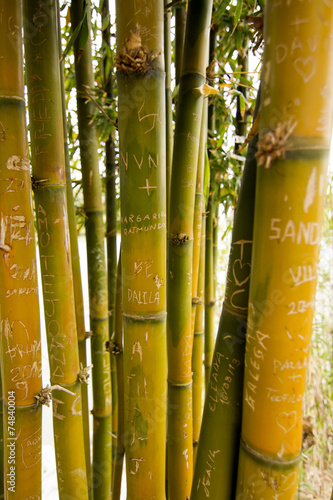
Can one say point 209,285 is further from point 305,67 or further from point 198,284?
point 305,67

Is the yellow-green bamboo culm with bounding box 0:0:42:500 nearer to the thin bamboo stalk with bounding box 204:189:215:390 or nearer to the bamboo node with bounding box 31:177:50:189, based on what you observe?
the bamboo node with bounding box 31:177:50:189

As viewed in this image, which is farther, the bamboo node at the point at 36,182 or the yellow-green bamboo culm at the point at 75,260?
the yellow-green bamboo culm at the point at 75,260

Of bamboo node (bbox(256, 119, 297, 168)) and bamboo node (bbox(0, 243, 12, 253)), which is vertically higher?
bamboo node (bbox(256, 119, 297, 168))

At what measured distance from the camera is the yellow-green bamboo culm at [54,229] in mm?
584

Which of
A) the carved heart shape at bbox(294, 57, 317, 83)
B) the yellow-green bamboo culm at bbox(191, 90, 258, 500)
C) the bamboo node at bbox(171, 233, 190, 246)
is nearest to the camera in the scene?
the carved heart shape at bbox(294, 57, 317, 83)

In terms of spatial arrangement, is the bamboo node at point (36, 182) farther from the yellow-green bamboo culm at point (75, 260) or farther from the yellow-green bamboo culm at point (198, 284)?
the yellow-green bamboo culm at point (198, 284)

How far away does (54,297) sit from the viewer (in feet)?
2.12

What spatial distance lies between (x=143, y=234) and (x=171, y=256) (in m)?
0.20

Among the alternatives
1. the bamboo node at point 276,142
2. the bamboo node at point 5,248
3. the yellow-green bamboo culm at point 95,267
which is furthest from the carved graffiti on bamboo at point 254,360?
the yellow-green bamboo culm at point 95,267

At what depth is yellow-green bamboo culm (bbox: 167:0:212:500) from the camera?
0.61 metres

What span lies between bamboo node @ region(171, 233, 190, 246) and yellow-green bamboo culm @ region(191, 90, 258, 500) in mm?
233

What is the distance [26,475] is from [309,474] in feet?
5.80

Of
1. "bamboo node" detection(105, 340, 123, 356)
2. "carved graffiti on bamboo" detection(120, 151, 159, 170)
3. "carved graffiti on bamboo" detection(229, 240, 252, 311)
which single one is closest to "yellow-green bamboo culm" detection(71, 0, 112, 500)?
"bamboo node" detection(105, 340, 123, 356)

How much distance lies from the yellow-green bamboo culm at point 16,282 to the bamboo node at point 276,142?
1.26ft
